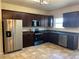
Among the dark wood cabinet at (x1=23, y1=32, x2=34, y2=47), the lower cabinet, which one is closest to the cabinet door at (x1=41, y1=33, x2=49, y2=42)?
the dark wood cabinet at (x1=23, y1=32, x2=34, y2=47)

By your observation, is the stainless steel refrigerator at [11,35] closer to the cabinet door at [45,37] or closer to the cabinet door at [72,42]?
the cabinet door at [45,37]

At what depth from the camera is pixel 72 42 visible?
450 cm

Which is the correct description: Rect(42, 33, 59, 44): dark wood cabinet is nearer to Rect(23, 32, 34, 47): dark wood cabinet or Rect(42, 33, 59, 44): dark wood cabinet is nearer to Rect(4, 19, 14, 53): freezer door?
Rect(23, 32, 34, 47): dark wood cabinet

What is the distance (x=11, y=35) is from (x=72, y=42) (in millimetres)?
3250

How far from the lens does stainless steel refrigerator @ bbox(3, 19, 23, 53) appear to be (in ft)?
13.2

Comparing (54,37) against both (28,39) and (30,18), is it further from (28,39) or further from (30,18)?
(30,18)

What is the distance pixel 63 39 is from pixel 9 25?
3.18 metres

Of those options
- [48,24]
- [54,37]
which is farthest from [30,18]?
[54,37]

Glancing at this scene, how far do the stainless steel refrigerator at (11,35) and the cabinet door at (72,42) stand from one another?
2.77 m

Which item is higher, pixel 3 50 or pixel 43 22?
pixel 43 22

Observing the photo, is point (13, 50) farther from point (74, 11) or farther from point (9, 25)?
point (74, 11)

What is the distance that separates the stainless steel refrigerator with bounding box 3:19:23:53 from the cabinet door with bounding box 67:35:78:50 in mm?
2773

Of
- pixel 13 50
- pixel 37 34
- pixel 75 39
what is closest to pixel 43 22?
pixel 37 34

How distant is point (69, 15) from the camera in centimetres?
515
